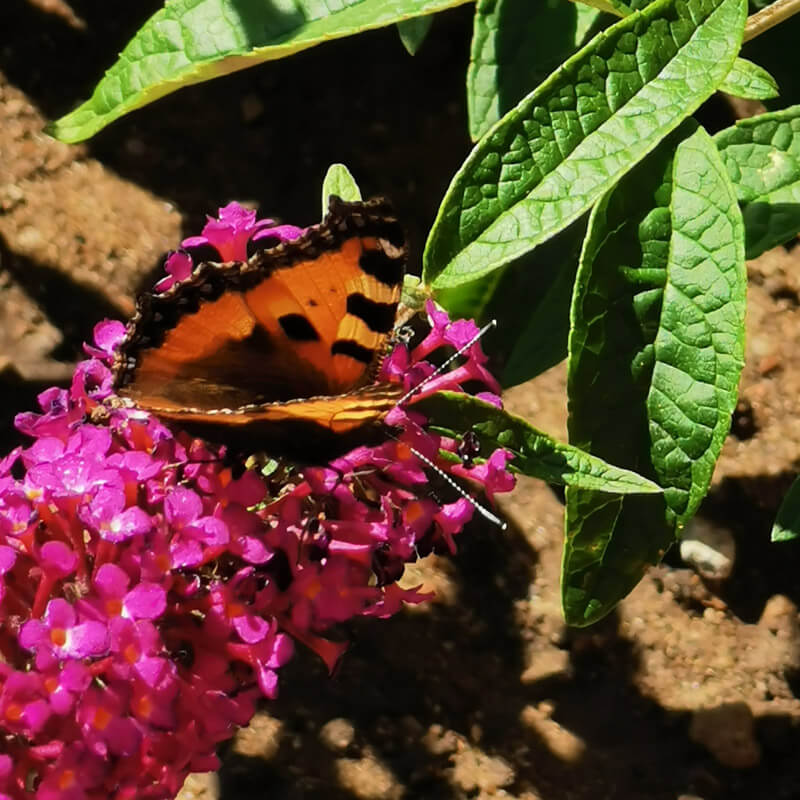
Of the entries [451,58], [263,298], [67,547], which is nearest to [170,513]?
[67,547]

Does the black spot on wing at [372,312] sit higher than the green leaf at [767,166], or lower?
higher

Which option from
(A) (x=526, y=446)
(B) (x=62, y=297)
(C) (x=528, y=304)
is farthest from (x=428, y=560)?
(A) (x=526, y=446)

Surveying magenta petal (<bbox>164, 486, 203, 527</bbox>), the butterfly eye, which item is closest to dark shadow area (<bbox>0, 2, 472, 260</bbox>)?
the butterfly eye

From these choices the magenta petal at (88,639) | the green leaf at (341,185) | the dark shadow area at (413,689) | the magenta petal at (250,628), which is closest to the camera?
the magenta petal at (88,639)

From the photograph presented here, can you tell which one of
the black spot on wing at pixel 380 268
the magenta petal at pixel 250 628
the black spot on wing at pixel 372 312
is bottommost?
the magenta petal at pixel 250 628

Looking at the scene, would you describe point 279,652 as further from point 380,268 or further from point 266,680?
point 380,268

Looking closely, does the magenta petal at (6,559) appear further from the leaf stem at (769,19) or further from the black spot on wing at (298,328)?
the leaf stem at (769,19)

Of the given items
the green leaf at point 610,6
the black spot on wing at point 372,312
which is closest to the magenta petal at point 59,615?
the black spot on wing at point 372,312

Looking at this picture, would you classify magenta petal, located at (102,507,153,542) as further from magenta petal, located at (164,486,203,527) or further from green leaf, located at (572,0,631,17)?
green leaf, located at (572,0,631,17)
